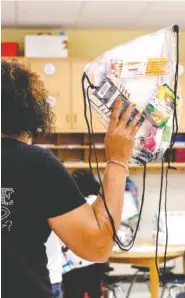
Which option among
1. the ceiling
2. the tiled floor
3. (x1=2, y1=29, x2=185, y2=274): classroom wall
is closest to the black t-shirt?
the ceiling

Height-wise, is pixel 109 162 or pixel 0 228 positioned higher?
pixel 109 162

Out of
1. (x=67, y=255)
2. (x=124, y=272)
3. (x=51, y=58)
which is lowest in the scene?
(x=124, y=272)

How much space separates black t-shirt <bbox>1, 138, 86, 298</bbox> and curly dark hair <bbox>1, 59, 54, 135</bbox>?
8cm

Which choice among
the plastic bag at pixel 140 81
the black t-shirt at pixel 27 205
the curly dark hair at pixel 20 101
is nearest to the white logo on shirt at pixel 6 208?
the black t-shirt at pixel 27 205

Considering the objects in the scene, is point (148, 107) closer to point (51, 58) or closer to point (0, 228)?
point (0, 228)

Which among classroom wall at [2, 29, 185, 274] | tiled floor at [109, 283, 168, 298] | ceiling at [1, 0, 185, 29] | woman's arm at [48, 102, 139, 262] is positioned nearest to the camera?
woman's arm at [48, 102, 139, 262]

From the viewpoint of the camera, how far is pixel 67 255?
13.9 feet

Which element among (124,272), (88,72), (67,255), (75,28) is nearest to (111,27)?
(75,28)

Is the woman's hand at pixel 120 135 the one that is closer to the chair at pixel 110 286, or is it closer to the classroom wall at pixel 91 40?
the chair at pixel 110 286

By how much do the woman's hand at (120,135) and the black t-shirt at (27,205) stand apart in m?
0.14

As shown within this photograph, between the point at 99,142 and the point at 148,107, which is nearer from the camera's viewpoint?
the point at 148,107

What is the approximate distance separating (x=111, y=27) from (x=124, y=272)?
273 centimetres

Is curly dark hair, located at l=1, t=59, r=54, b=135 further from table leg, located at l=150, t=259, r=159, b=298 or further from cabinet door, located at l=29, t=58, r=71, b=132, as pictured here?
cabinet door, located at l=29, t=58, r=71, b=132

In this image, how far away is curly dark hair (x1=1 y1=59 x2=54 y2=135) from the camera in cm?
143
